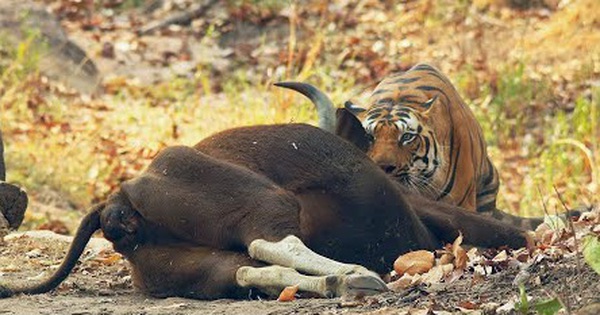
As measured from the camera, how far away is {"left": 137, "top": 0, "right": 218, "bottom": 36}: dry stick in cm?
2055

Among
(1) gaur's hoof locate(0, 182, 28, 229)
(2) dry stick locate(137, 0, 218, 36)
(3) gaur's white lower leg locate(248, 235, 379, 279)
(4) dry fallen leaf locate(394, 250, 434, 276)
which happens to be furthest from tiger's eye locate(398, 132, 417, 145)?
(2) dry stick locate(137, 0, 218, 36)

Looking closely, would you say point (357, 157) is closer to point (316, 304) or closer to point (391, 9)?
point (316, 304)

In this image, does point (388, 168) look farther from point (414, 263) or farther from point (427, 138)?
point (414, 263)

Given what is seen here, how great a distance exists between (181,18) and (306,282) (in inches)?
601

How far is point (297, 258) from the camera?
6059 millimetres

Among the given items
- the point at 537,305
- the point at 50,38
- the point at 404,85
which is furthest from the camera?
the point at 50,38

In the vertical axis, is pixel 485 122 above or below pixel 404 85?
below

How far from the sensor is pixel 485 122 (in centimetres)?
1540

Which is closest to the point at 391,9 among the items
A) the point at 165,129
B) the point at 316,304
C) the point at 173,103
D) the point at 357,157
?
the point at 173,103

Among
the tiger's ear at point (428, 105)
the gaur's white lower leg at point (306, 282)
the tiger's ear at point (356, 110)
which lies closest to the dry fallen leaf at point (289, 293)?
the gaur's white lower leg at point (306, 282)

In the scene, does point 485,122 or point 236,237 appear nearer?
point 236,237

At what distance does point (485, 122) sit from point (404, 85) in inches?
228

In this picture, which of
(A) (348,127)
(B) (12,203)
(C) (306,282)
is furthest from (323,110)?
(B) (12,203)

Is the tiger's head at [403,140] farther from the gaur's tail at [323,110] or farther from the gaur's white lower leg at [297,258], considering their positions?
the gaur's white lower leg at [297,258]
